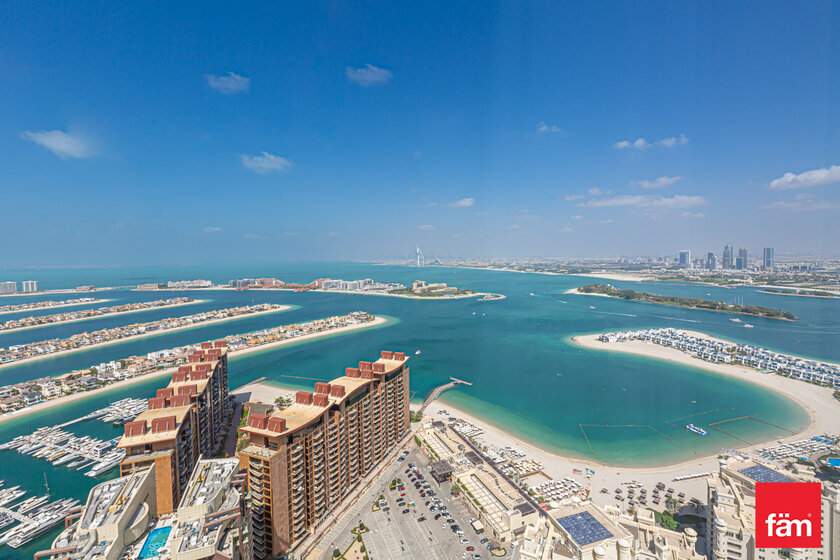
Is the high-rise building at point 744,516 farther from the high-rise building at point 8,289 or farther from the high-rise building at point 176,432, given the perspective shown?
the high-rise building at point 8,289

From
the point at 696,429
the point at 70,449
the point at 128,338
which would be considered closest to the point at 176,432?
the point at 70,449

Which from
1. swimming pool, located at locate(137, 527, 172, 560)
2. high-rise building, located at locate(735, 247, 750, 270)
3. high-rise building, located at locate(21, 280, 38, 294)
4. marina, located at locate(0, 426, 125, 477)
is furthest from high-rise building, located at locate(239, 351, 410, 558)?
high-rise building, located at locate(735, 247, 750, 270)

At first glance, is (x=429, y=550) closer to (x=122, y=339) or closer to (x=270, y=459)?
(x=270, y=459)

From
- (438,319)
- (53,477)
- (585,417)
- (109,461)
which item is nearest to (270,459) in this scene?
(109,461)

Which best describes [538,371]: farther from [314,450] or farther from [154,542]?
[154,542]

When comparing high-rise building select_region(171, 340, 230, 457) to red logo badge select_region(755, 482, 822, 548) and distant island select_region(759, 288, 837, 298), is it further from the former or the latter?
distant island select_region(759, 288, 837, 298)
